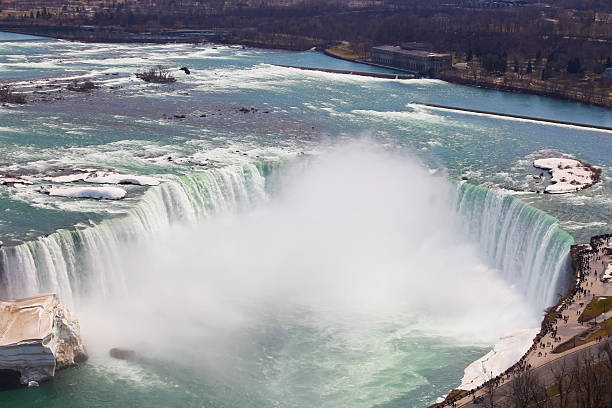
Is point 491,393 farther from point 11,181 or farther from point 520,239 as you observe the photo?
point 11,181

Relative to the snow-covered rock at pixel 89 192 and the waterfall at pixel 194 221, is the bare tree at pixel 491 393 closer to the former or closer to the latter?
the waterfall at pixel 194 221

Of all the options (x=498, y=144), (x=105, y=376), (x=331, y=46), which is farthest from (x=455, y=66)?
(x=105, y=376)

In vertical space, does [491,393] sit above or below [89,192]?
below

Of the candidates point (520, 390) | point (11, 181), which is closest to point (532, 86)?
point (11, 181)

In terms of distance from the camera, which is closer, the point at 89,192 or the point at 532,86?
the point at 89,192

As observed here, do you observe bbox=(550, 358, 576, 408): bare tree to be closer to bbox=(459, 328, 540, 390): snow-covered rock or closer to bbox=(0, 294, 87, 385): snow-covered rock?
bbox=(459, 328, 540, 390): snow-covered rock

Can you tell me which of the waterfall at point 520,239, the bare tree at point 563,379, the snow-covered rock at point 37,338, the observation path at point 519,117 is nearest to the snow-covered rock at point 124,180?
the snow-covered rock at point 37,338
